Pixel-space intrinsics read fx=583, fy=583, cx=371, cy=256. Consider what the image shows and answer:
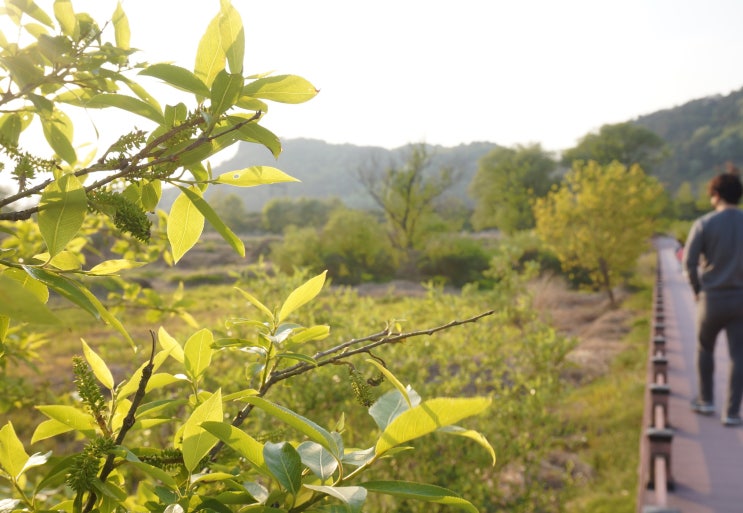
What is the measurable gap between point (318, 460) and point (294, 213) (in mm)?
62525

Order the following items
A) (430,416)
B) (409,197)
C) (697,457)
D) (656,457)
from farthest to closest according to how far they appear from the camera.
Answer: (409,197) < (697,457) < (656,457) < (430,416)

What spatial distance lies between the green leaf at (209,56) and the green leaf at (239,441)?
1.38 ft

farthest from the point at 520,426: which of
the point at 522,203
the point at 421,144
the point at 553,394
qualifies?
the point at 522,203

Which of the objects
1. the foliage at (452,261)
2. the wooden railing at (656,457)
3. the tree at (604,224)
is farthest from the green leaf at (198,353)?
the foliage at (452,261)

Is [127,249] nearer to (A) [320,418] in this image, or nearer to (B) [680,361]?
(A) [320,418]

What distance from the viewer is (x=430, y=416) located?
608 mm

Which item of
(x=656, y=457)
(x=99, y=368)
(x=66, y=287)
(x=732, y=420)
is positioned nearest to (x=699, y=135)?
(x=732, y=420)

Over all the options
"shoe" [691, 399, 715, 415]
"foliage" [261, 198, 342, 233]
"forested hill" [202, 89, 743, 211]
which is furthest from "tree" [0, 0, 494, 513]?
"forested hill" [202, 89, 743, 211]

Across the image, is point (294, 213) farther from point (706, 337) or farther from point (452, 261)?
point (706, 337)

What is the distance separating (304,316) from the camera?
4523mm

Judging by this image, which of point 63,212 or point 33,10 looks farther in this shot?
Answer: point 33,10

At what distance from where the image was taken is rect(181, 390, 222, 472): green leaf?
2.12 feet

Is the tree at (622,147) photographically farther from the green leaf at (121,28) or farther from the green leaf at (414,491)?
the green leaf at (414,491)

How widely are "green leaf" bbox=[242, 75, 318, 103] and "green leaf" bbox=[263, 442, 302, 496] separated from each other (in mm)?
429
